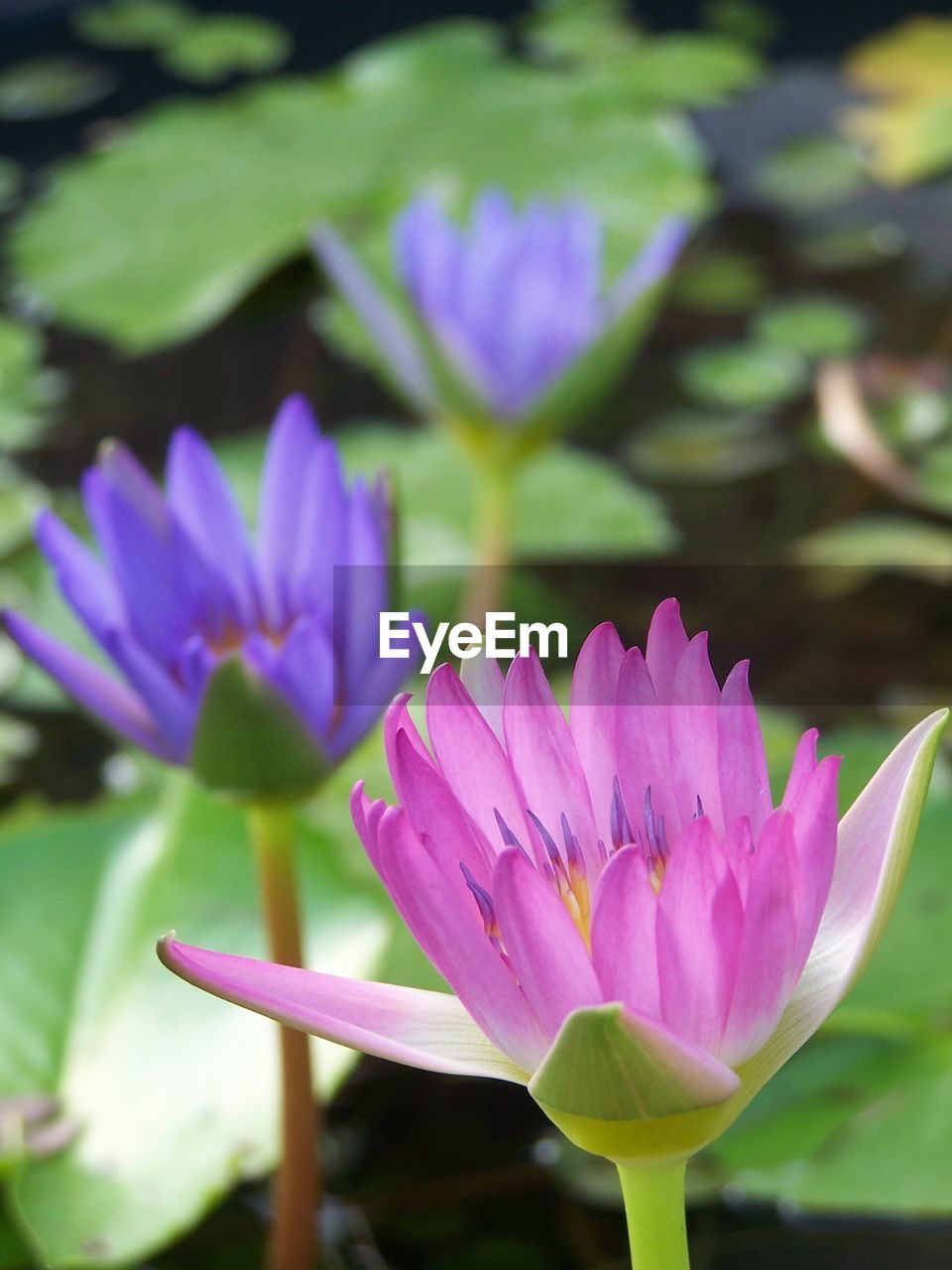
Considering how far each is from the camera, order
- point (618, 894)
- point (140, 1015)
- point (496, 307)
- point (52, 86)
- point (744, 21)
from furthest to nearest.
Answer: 1. point (744, 21)
2. point (52, 86)
3. point (496, 307)
4. point (140, 1015)
5. point (618, 894)

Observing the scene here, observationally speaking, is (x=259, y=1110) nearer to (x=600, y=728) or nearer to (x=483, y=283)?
(x=600, y=728)

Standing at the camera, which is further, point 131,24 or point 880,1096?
point 131,24

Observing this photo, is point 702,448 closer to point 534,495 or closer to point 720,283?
point 534,495

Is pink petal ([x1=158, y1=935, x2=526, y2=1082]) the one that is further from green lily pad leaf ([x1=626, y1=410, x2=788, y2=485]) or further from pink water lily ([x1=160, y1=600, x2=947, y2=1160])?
green lily pad leaf ([x1=626, y1=410, x2=788, y2=485])

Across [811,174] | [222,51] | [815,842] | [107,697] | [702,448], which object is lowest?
[702,448]

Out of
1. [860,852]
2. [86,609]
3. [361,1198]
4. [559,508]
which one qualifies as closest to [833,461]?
[559,508]

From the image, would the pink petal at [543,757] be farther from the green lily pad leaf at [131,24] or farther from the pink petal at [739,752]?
the green lily pad leaf at [131,24]

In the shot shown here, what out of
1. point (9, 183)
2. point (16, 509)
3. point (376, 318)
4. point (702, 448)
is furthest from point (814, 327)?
point (9, 183)

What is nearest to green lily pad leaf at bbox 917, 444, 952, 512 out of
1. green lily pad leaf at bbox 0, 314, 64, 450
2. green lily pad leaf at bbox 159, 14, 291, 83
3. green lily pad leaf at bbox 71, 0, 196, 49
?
green lily pad leaf at bbox 0, 314, 64, 450
